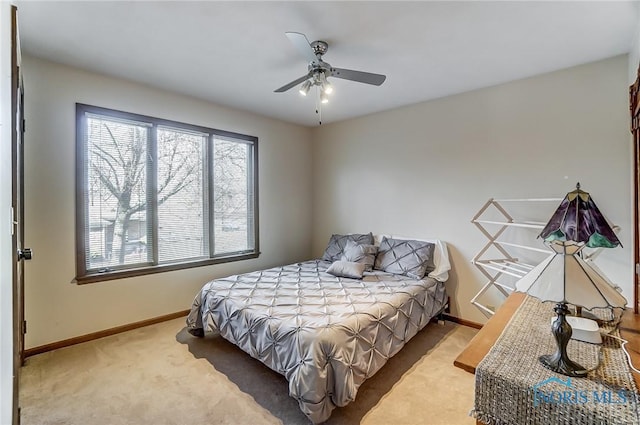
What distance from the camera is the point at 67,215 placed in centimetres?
271

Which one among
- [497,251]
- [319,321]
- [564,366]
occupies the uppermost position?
[497,251]

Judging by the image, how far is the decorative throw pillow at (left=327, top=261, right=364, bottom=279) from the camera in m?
3.22

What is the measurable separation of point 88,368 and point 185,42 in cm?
272

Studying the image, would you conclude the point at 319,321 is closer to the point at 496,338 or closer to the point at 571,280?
the point at 496,338

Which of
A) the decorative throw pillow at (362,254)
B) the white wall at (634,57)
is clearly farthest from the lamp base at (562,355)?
the decorative throw pillow at (362,254)

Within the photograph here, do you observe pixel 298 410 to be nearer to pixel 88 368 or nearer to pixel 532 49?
pixel 88 368

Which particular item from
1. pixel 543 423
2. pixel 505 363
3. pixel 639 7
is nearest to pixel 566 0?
pixel 639 7

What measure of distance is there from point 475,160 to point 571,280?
8.14ft

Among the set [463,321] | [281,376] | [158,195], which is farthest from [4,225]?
[463,321]

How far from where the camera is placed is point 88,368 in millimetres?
2373

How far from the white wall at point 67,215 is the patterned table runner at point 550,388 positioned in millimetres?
3272

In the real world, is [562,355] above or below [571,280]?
below

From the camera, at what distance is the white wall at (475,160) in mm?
2502

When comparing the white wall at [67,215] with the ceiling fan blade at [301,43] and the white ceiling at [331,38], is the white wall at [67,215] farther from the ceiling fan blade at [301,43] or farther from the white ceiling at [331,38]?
the ceiling fan blade at [301,43]
